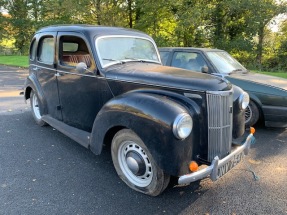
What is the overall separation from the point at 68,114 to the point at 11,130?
5.52ft

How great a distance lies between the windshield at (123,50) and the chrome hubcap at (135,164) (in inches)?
49.9

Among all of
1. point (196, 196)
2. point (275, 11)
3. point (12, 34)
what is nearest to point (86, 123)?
point (196, 196)

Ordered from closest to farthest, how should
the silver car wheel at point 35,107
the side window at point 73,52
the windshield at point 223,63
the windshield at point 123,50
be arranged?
the windshield at point 123,50
the side window at point 73,52
the silver car wheel at point 35,107
the windshield at point 223,63

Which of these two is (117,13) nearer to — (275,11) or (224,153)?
(275,11)

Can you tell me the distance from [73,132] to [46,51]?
1.73 metres

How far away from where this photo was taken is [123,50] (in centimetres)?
396

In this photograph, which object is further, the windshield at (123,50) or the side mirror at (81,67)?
the windshield at (123,50)

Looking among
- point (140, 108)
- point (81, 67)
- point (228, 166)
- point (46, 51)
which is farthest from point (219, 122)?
point (46, 51)

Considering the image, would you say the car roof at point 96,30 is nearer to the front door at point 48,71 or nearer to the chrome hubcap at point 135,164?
the front door at point 48,71

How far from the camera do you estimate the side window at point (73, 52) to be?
156 inches

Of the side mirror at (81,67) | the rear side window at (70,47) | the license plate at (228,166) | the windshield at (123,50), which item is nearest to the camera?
the license plate at (228,166)

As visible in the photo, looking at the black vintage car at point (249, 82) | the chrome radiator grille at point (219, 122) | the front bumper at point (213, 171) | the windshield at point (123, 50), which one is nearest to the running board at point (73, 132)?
the windshield at point (123, 50)

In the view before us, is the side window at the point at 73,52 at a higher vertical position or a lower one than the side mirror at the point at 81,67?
higher

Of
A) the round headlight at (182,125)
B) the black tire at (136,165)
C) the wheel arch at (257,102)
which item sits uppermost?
the round headlight at (182,125)
